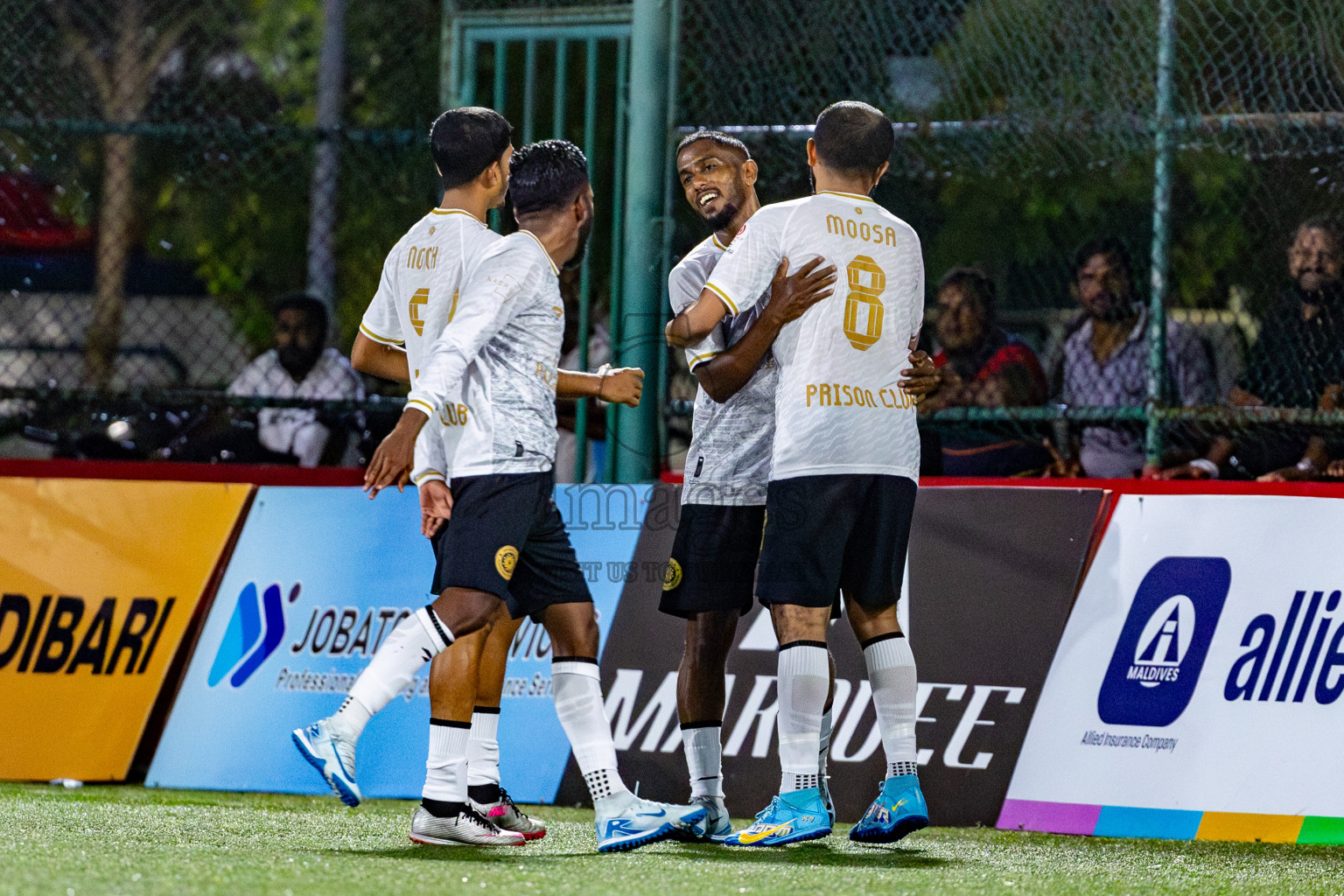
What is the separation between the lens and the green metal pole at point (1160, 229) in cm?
591

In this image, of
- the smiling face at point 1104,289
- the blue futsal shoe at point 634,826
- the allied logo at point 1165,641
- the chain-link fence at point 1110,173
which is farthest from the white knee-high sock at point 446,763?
the smiling face at point 1104,289

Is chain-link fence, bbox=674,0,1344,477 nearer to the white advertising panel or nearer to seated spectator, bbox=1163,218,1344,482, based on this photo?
seated spectator, bbox=1163,218,1344,482

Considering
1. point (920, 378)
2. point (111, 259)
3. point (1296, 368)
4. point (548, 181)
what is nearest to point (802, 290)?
point (920, 378)

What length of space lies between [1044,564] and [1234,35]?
90.1 inches

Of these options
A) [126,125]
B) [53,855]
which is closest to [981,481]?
[53,855]

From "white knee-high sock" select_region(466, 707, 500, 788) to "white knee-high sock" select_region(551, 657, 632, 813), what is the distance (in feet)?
0.98

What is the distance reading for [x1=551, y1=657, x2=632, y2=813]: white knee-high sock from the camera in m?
4.04

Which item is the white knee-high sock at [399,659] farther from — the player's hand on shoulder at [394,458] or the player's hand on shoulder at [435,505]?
the player's hand on shoulder at [394,458]

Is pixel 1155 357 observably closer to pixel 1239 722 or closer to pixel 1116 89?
pixel 1116 89

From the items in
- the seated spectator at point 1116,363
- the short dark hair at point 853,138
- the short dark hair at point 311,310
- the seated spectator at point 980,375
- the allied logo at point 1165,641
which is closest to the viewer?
the short dark hair at point 853,138

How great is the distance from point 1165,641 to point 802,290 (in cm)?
189

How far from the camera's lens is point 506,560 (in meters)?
4.08

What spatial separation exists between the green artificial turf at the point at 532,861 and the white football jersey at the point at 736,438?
3.25 ft

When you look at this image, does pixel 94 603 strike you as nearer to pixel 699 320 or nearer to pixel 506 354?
pixel 506 354
